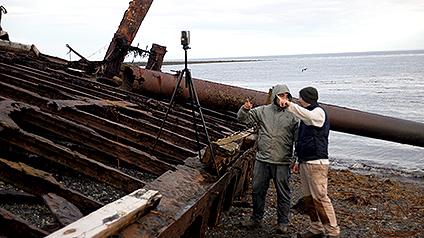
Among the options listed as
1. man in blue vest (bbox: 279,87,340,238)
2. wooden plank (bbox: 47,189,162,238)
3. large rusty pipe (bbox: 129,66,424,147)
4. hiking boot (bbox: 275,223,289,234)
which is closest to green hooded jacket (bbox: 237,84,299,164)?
man in blue vest (bbox: 279,87,340,238)

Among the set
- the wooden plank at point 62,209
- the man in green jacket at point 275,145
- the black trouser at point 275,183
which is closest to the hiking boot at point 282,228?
the black trouser at point 275,183

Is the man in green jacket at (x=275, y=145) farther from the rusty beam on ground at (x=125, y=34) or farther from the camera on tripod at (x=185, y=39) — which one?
the rusty beam on ground at (x=125, y=34)

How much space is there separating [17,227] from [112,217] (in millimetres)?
511

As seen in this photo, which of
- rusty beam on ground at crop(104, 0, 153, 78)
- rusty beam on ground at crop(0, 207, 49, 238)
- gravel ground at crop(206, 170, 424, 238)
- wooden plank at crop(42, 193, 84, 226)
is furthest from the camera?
rusty beam on ground at crop(104, 0, 153, 78)

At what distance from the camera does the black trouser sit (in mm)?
6453

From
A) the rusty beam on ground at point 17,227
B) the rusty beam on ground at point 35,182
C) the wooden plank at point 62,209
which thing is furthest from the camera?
the rusty beam on ground at point 35,182

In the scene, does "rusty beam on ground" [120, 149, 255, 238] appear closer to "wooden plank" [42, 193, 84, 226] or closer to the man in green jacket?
"wooden plank" [42, 193, 84, 226]

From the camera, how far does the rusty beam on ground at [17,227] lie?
2.70 meters

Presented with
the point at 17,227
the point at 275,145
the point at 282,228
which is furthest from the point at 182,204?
the point at 282,228

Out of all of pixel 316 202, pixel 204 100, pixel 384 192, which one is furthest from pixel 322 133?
pixel 384 192

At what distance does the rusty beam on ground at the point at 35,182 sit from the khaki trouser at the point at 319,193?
3326 mm

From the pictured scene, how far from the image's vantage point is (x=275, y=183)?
6.50 m

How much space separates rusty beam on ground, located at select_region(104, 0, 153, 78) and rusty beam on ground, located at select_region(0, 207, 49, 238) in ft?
28.5

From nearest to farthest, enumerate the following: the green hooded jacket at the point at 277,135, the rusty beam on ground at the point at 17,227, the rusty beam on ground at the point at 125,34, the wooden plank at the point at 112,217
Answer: the wooden plank at the point at 112,217, the rusty beam on ground at the point at 17,227, the green hooded jacket at the point at 277,135, the rusty beam on ground at the point at 125,34
